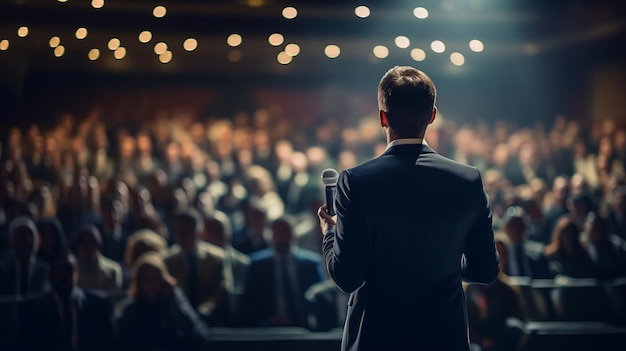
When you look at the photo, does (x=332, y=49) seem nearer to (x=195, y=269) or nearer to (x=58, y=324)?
(x=195, y=269)

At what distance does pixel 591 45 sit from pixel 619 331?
9.36 m

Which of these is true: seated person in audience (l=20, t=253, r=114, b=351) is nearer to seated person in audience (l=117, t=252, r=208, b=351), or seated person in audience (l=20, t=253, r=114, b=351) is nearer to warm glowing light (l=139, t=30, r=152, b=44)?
seated person in audience (l=117, t=252, r=208, b=351)

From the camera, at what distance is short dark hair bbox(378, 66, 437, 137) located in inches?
73.0

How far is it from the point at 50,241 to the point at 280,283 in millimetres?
1627

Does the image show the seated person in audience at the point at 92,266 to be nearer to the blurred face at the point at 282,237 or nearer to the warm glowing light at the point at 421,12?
the blurred face at the point at 282,237

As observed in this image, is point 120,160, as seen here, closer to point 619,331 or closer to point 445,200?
point 619,331

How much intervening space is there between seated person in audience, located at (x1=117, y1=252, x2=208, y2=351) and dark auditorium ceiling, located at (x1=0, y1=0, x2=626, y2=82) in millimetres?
2178

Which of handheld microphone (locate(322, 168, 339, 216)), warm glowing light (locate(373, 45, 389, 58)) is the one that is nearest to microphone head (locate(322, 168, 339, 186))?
handheld microphone (locate(322, 168, 339, 216))

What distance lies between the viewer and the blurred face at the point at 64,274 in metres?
4.58

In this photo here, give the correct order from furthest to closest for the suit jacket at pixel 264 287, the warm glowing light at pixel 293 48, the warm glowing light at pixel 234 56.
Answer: the warm glowing light at pixel 234 56 < the warm glowing light at pixel 293 48 < the suit jacket at pixel 264 287

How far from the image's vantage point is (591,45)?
13.2 metres

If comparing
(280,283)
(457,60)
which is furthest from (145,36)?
(457,60)

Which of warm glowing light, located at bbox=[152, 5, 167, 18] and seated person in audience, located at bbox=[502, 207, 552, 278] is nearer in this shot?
seated person in audience, located at bbox=[502, 207, 552, 278]

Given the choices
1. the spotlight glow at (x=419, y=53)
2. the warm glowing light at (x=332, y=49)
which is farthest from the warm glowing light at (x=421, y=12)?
the warm glowing light at (x=332, y=49)
